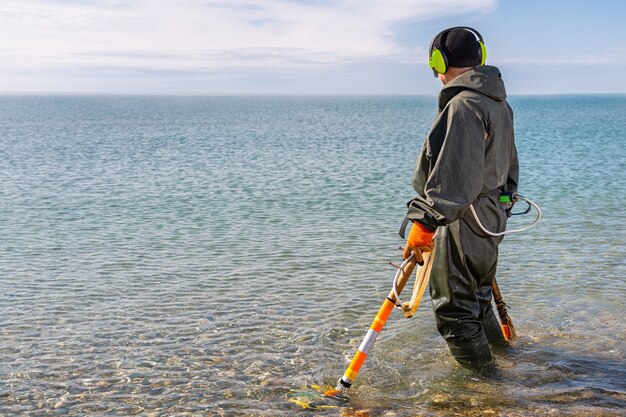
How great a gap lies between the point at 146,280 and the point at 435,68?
5733 mm

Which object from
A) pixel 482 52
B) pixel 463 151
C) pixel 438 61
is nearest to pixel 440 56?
pixel 438 61

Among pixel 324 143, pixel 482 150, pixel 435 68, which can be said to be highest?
pixel 435 68

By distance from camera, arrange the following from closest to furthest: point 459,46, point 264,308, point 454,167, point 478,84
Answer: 1. point 454,167
2. point 478,84
3. point 459,46
4. point 264,308

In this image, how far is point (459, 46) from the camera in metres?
5.43

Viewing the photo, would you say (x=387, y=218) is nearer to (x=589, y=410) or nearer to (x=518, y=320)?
(x=518, y=320)

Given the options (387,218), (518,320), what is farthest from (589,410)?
(387,218)

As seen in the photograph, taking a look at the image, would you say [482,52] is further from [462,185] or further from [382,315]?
[382,315]

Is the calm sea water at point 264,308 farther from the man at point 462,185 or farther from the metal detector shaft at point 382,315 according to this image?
the man at point 462,185

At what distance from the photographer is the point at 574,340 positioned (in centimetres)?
712

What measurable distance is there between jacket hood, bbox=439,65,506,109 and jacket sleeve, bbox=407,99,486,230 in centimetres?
18

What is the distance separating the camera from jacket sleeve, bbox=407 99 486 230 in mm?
5094

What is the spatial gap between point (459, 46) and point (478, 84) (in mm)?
360

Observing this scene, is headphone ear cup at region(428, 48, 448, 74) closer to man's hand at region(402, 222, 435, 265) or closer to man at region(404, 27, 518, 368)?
man at region(404, 27, 518, 368)

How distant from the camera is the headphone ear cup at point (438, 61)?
5.43 meters
